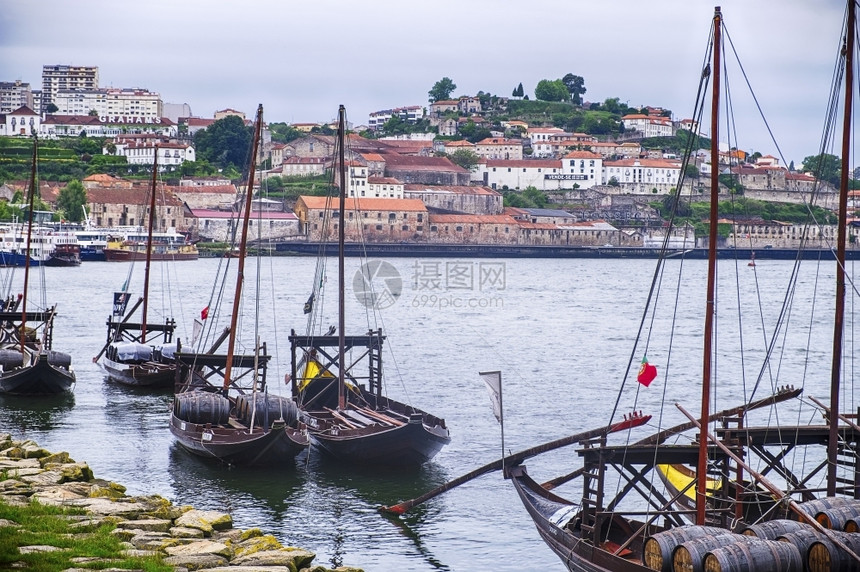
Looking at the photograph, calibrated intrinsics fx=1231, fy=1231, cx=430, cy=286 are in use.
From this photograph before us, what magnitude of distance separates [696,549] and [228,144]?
528ft

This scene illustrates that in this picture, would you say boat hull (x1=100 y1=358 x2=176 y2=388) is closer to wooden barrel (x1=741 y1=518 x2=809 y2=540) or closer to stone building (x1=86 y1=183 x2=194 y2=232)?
wooden barrel (x1=741 y1=518 x2=809 y2=540)

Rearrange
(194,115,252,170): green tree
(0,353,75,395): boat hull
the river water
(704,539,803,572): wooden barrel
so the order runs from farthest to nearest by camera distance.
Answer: (194,115,252,170): green tree < (0,353,75,395): boat hull < the river water < (704,539,803,572): wooden barrel

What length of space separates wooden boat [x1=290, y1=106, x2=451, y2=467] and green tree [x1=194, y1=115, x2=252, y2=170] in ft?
473

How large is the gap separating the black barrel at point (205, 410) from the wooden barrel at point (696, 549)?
12011 millimetres

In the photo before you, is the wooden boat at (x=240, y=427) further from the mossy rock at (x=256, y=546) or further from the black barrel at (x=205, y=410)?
the mossy rock at (x=256, y=546)

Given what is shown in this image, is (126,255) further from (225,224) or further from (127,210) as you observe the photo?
(225,224)

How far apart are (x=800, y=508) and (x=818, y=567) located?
1.00 m

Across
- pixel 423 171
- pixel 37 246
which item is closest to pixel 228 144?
pixel 423 171

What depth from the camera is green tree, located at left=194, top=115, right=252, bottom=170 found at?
168125 millimetres

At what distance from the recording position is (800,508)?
1341 cm

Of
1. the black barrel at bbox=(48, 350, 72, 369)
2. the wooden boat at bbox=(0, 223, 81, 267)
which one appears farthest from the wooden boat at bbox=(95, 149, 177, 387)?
the wooden boat at bbox=(0, 223, 81, 267)

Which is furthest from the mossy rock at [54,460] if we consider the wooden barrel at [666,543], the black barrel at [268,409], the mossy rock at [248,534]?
the wooden barrel at [666,543]

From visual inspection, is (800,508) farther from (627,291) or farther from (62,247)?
(62,247)

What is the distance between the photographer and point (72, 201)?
126 m
